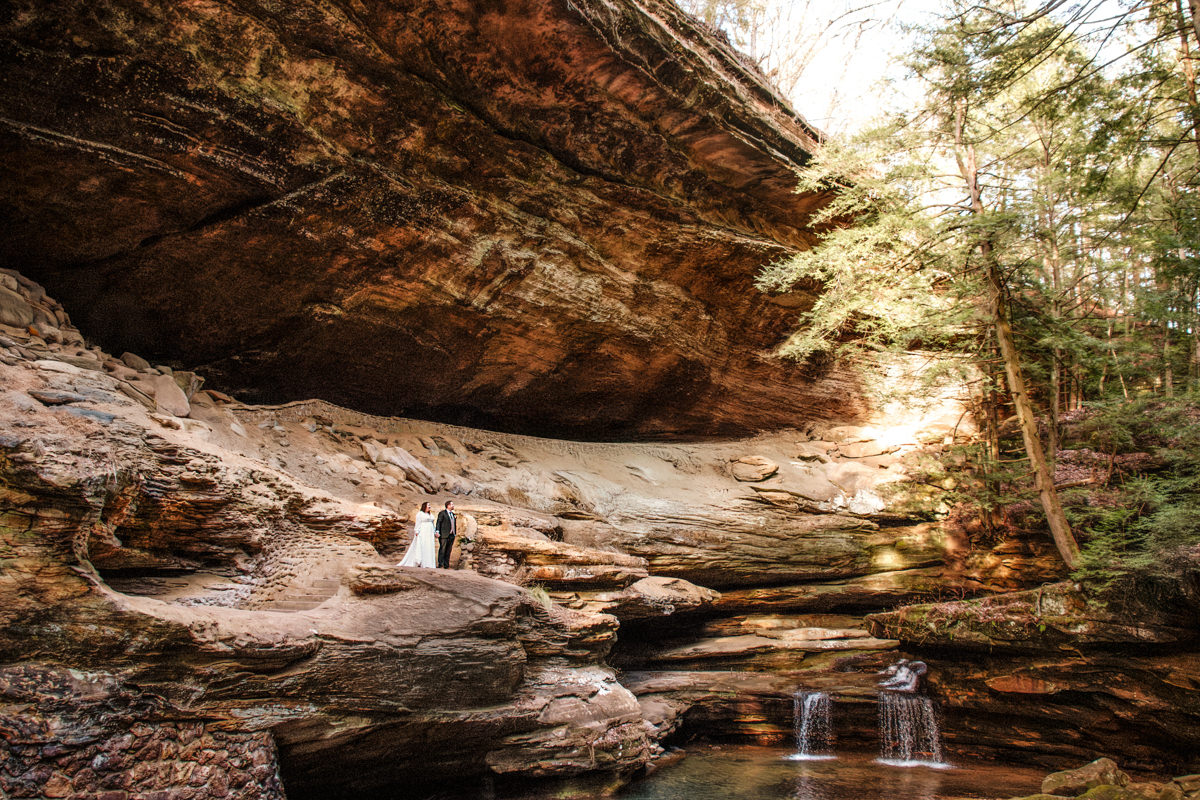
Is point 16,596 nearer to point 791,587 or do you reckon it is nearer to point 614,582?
point 614,582


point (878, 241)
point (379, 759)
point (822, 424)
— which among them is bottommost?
point (379, 759)

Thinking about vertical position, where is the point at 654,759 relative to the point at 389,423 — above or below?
below

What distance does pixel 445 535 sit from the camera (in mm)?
8578

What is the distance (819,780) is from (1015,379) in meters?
7.06

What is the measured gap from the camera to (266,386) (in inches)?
474

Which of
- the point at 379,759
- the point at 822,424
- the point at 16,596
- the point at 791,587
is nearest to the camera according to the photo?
the point at 16,596

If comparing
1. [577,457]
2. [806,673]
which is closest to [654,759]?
[806,673]

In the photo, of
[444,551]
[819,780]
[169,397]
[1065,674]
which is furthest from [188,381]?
[1065,674]

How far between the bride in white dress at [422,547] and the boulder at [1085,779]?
7513 millimetres

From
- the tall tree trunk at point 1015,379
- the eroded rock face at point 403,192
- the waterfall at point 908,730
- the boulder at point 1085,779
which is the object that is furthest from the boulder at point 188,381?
the tall tree trunk at point 1015,379

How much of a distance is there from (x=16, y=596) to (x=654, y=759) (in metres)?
7.55

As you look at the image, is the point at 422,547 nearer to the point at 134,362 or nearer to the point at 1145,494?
the point at 134,362

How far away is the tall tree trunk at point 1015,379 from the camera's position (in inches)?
396

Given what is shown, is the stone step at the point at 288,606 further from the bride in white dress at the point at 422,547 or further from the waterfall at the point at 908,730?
the waterfall at the point at 908,730
